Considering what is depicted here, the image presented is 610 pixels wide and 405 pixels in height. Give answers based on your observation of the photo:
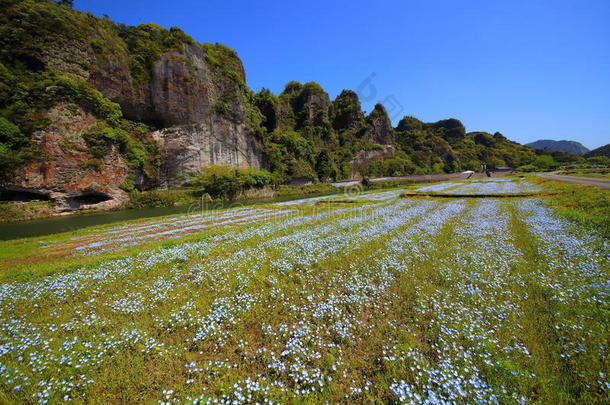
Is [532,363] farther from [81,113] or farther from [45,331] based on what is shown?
[81,113]

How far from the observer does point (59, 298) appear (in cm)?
664

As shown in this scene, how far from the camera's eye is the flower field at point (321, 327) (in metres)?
3.49

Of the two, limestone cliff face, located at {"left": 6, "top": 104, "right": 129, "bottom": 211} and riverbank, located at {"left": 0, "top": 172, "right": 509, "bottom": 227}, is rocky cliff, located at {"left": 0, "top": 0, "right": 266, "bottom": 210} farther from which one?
riverbank, located at {"left": 0, "top": 172, "right": 509, "bottom": 227}

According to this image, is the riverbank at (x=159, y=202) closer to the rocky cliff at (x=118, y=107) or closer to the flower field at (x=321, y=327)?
the rocky cliff at (x=118, y=107)

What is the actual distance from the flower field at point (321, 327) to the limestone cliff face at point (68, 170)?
41605 mm

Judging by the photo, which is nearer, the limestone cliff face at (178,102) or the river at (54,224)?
the river at (54,224)

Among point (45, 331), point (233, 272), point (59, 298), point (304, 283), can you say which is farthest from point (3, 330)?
point (304, 283)

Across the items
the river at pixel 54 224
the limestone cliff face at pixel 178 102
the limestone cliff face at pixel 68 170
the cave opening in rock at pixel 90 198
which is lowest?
the river at pixel 54 224

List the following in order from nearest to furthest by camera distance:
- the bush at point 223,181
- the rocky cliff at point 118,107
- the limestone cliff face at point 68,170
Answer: the limestone cliff face at point 68,170
the rocky cliff at point 118,107
the bush at point 223,181

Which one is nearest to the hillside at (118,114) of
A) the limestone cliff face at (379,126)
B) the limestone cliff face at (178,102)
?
the limestone cliff face at (178,102)

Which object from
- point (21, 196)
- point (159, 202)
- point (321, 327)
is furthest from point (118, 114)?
point (321, 327)

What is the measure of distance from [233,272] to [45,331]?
15.0 ft

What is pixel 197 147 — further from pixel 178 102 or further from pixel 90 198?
pixel 90 198

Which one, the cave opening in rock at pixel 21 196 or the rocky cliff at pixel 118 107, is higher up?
the rocky cliff at pixel 118 107
